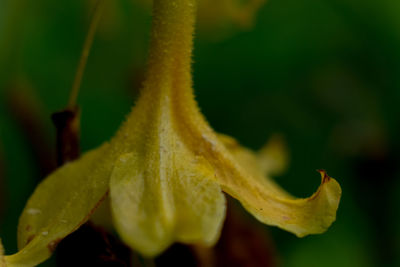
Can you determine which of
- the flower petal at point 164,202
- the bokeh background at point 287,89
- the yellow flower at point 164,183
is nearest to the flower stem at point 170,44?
the yellow flower at point 164,183

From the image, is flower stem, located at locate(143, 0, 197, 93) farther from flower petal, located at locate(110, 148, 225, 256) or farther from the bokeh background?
the bokeh background

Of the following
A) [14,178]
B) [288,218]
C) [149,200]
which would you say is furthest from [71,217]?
[14,178]

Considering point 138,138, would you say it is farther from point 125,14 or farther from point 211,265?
point 125,14

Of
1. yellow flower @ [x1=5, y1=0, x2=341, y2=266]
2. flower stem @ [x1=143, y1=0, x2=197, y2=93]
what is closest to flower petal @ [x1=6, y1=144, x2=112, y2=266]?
yellow flower @ [x1=5, y1=0, x2=341, y2=266]

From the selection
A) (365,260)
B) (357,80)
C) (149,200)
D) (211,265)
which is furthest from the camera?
(357,80)

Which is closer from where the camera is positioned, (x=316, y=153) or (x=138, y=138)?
(x=138, y=138)

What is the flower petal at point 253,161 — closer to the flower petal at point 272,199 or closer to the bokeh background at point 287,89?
the flower petal at point 272,199
